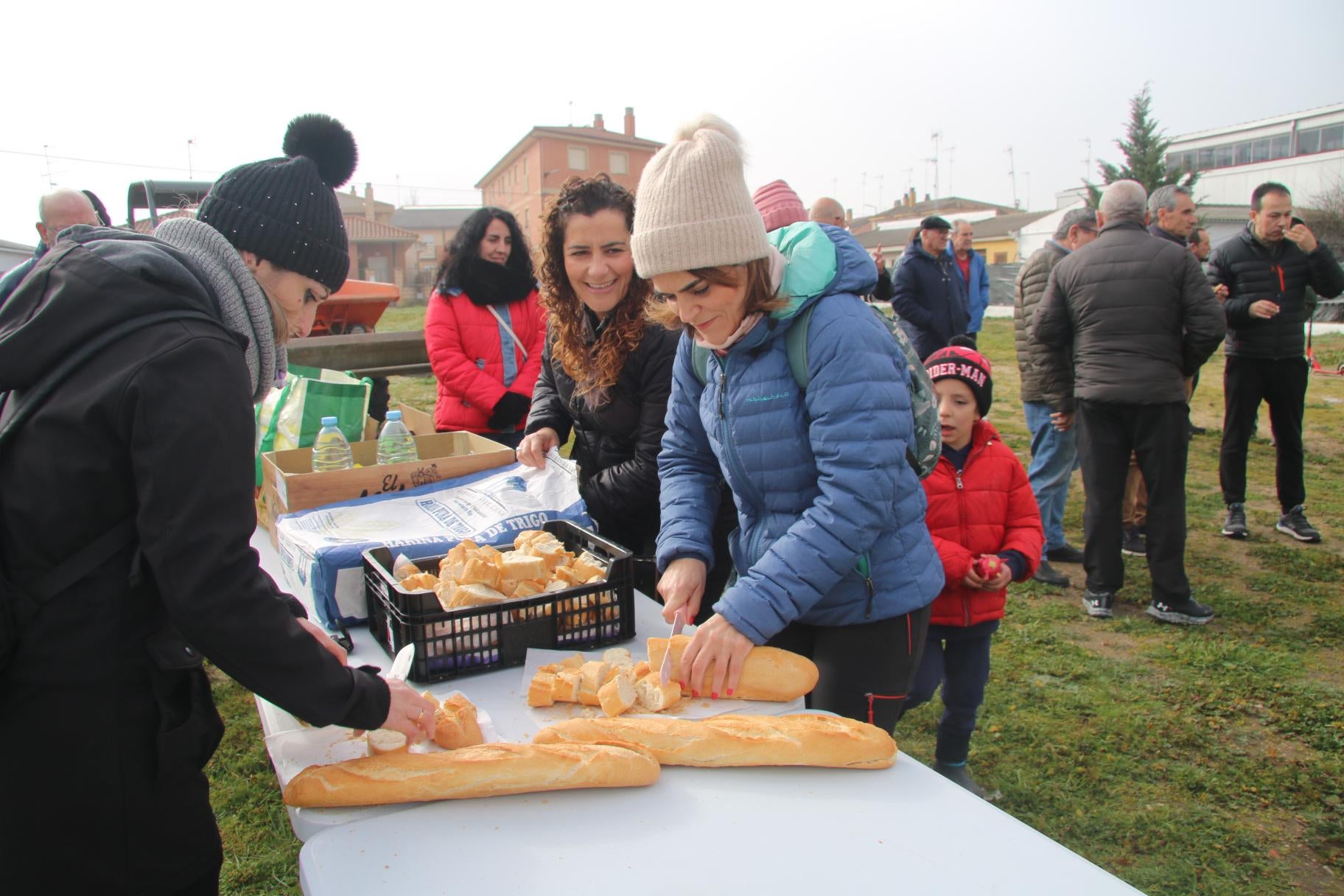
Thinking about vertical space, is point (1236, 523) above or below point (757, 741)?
below

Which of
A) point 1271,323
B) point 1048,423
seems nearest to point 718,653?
point 1048,423

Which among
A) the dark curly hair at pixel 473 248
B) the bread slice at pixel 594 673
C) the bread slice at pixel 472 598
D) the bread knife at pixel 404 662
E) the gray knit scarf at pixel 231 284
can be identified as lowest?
the bread slice at pixel 594 673

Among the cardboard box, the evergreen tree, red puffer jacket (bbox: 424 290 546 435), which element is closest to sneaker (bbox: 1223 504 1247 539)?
red puffer jacket (bbox: 424 290 546 435)

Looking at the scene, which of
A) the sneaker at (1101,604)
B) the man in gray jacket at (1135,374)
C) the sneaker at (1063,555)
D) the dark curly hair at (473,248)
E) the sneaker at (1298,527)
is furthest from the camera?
the sneaker at (1298,527)

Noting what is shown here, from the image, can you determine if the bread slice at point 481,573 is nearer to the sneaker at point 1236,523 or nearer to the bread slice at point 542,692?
the bread slice at point 542,692

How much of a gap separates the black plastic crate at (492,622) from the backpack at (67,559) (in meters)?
0.65

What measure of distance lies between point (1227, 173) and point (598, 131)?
35669 millimetres

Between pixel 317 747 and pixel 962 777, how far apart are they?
2339 millimetres

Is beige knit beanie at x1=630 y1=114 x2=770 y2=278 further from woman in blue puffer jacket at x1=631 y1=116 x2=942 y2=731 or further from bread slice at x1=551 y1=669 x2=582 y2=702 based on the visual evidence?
bread slice at x1=551 y1=669 x2=582 y2=702

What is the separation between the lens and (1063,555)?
550cm

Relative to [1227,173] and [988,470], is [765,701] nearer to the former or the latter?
[988,470]

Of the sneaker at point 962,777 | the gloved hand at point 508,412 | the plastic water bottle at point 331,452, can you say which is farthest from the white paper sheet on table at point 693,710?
the gloved hand at point 508,412

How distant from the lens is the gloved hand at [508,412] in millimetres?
4336

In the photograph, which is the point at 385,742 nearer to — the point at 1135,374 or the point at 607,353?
the point at 607,353
